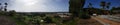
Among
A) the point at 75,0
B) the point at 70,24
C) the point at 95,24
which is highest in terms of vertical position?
the point at 75,0

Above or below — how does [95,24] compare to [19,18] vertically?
below

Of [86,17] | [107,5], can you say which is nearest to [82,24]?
[86,17]

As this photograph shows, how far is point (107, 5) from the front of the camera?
77.9m

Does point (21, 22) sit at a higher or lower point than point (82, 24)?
higher

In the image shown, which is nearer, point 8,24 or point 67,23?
point 67,23

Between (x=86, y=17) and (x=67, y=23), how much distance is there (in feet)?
84.1

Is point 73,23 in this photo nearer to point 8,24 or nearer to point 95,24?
point 8,24

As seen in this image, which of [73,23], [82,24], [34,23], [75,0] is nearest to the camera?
[73,23]

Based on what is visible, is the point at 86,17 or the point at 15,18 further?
the point at 86,17

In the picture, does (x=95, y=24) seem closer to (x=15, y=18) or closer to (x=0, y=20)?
(x=0, y=20)

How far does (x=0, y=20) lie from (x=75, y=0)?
6.42m

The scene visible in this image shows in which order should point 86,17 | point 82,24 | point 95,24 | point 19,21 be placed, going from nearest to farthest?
point 19,21 → point 82,24 → point 95,24 → point 86,17

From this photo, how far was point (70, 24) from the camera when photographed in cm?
346

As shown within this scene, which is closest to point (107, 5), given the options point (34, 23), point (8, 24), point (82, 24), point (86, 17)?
point (86, 17)
